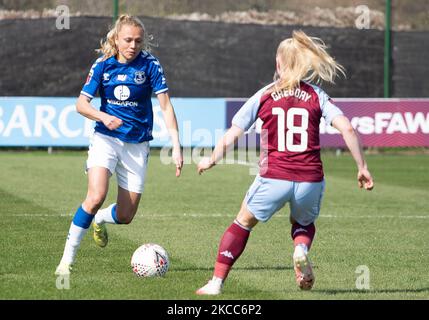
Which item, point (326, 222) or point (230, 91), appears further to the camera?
point (230, 91)

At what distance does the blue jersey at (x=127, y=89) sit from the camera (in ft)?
28.7

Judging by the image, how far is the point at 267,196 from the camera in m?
7.66

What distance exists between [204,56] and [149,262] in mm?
17029

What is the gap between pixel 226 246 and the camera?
7.77m

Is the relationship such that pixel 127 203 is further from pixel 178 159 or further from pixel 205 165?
pixel 205 165

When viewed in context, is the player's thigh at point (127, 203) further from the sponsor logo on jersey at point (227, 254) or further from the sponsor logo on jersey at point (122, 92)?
the sponsor logo on jersey at point (227, 254)

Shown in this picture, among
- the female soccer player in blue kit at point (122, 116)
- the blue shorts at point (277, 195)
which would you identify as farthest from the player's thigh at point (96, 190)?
the blue shorts at point (277, 195)

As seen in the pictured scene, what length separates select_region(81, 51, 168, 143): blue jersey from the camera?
8758 millimetres

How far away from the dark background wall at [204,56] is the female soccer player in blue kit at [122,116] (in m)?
15.7

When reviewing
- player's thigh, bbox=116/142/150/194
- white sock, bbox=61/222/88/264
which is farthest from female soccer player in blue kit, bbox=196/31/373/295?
player's thigh, bbox=116/142/150/194

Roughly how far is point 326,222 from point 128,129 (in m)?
4.53

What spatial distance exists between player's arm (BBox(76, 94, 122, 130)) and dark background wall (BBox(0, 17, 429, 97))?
52.2 ft
